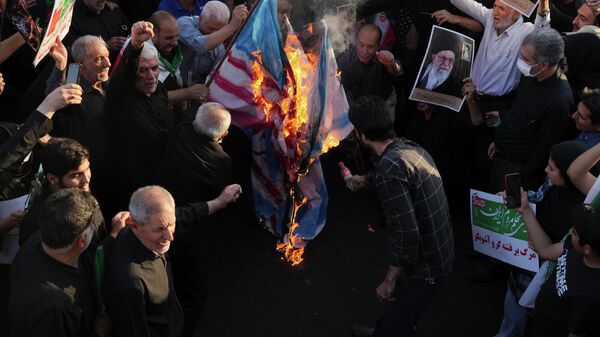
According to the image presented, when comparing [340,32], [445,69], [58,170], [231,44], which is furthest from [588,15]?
[58,170]

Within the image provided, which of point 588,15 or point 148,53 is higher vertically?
point 148,53

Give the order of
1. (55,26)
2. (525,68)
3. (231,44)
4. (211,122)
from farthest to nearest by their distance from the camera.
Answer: (231,44) → (525,68) → (211,122) → (55,26)

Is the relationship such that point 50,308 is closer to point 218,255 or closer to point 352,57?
point 218,255

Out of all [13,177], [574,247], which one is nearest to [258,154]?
[13,177]

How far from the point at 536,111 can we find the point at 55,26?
3793 millimetres

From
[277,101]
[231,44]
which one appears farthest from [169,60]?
[277,101]

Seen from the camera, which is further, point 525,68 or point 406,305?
point 525,68

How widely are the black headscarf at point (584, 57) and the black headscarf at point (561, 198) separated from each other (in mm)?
1948

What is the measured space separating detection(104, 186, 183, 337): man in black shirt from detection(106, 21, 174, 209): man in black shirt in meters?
1.49

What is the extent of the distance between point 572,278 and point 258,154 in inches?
122

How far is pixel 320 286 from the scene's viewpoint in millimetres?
5410

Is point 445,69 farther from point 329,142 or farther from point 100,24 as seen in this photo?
point 100,24

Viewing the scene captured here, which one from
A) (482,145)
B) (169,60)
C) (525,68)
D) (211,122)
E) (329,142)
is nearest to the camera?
(211,122)

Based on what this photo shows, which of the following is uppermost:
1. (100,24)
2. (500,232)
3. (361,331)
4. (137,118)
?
(100,24)
